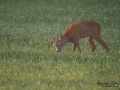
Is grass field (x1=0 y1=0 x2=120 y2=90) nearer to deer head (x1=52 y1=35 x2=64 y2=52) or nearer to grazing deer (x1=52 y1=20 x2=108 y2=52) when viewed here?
deer head (x1=52 y1=35 x2=64 y2=52)

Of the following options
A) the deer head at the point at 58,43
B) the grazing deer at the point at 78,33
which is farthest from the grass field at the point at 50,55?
the grazing deer at the point at 78,33

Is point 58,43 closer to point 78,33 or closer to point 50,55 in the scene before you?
point 78,33

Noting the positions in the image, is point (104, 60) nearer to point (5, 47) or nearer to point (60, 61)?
point (60, 61)

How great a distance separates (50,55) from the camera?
574 inches

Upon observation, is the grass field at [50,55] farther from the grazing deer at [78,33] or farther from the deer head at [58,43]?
the grazing deer at [78,33]

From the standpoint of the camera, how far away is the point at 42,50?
15828 mm

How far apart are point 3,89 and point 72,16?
656 inches

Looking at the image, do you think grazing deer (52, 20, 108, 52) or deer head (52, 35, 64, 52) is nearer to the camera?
deer head (52, 35, 64, 52)

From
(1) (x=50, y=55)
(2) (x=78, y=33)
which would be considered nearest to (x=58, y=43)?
(2) (x=78, y=33)

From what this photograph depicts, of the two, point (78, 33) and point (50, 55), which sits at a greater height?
point (78, 33)

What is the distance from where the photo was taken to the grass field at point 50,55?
11.2 meters

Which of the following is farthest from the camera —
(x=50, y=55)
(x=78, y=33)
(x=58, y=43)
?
(x=78, y=33)

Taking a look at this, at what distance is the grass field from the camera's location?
11227 mm

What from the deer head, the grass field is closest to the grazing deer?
the deer head
